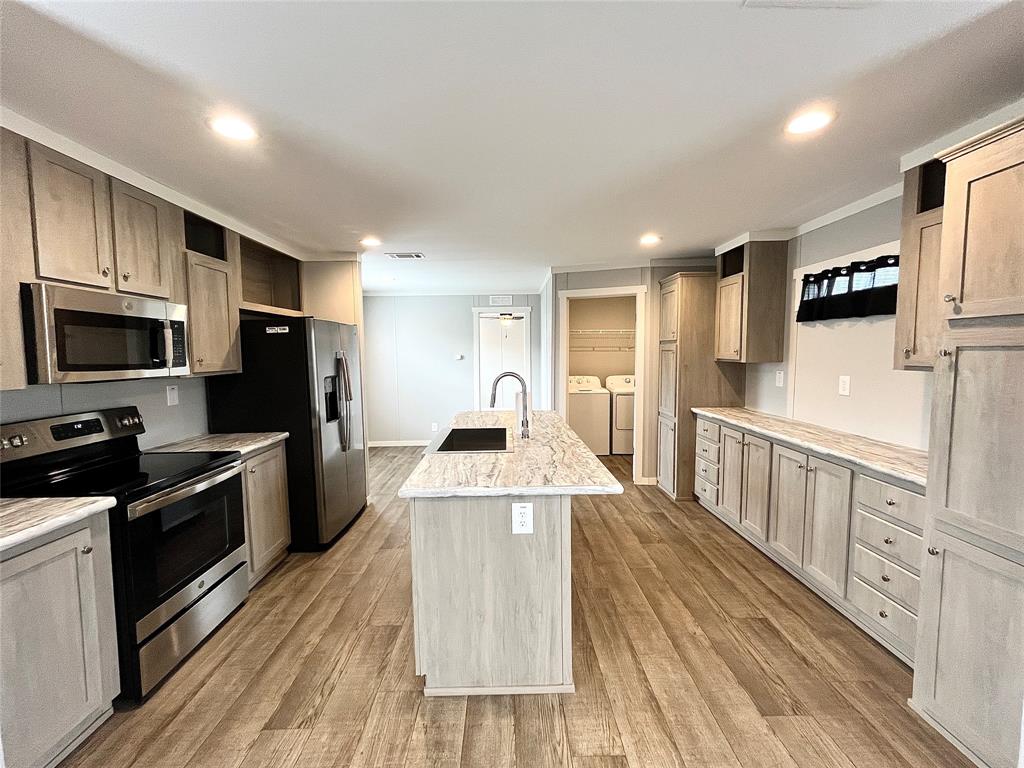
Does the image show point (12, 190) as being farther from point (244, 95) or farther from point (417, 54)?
point (417, 54)

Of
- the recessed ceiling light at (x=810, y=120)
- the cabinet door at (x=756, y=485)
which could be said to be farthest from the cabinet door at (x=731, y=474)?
the recessed ceiling light at (x=810, y=120)

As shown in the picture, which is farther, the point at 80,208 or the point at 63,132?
the point at 80,208

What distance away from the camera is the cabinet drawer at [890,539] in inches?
76.3

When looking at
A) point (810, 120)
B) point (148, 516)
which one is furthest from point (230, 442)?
Answer: point (810, 120)

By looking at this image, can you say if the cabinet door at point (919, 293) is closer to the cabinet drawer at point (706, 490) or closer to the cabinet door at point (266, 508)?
the cabinet drawer at point (706, 490)

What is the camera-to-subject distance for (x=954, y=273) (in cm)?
159

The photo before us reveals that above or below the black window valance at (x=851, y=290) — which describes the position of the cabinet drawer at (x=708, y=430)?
below

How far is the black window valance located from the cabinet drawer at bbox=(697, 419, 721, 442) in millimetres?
1058

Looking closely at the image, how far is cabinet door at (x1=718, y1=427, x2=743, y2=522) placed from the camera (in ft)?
11.0

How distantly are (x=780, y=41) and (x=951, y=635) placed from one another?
2.13 metres

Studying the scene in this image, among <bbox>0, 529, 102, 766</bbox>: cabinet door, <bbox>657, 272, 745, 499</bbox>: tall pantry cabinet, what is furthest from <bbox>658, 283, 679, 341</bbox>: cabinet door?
<bbox>0, 529, 102, 766</bbox>: cabinet door

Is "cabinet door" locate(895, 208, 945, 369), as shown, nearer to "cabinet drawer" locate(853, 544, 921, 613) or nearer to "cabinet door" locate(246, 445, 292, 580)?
"cabinet drawer" locate(853, 544, 921, 613)

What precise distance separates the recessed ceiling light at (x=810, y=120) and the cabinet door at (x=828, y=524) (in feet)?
5.58

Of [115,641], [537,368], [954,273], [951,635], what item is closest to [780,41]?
[954,273]
